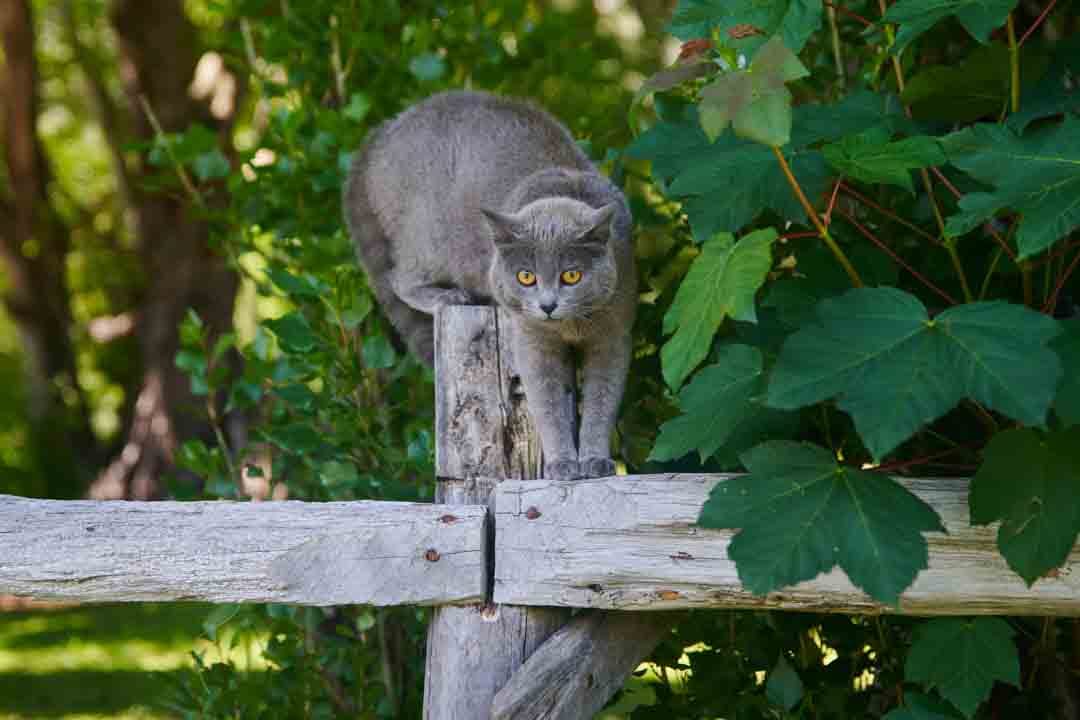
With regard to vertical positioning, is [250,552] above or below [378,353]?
below

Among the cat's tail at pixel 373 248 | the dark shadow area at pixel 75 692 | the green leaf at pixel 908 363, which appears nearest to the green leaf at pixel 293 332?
the cat's tail at pixel 373 248

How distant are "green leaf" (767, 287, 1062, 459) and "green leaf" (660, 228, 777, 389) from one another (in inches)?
3.5

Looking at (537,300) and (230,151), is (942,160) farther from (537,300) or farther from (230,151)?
(230,151)

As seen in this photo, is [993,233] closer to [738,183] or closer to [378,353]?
[738,183]

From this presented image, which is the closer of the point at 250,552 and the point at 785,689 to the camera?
the point at 250,552

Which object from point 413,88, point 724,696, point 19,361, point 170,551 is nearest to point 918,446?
point 724,696

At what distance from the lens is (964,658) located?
5.85 feet

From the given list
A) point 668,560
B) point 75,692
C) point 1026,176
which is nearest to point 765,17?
point 1026,176

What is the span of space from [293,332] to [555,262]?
60cm

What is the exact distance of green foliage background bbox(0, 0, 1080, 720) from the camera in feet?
4.93

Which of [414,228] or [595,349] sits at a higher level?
[414,228]

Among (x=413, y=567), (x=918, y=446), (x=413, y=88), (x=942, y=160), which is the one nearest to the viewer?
(x=942, y=160)

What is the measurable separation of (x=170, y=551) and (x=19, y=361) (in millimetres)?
7822

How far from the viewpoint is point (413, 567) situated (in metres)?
1.91
